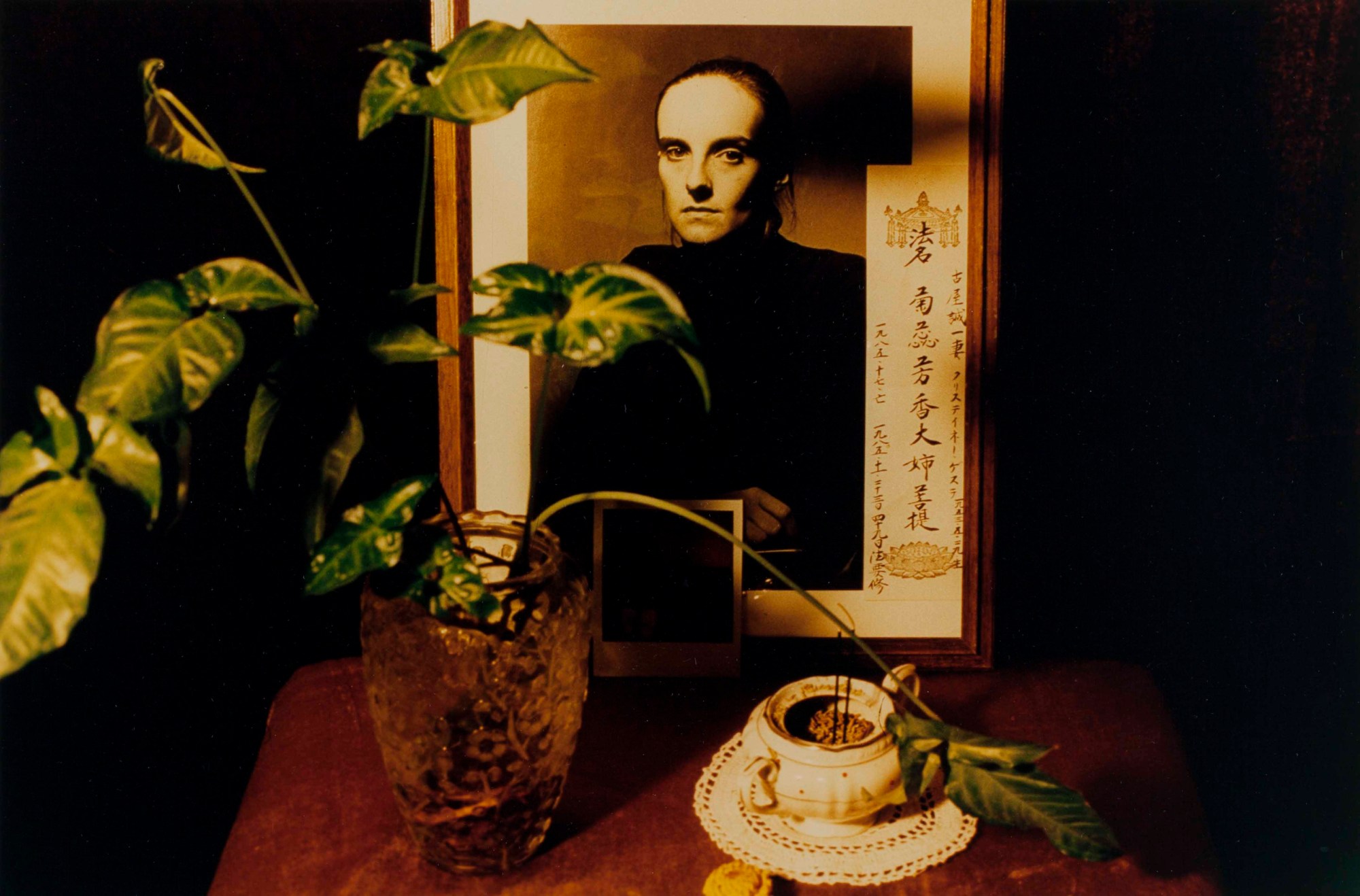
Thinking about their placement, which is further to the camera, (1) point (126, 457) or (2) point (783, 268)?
(2) point (783, 268)

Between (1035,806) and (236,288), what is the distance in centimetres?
64

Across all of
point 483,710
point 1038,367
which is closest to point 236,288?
point 483,710

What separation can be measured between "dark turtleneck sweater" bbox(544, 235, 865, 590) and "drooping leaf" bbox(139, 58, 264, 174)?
0.39 metres

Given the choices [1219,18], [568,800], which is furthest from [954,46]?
[568,800]

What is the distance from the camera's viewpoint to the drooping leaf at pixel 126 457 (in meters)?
0.69

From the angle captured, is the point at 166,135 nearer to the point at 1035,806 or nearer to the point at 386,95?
the point at 386,95

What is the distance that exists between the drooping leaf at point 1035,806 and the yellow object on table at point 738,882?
0.51 ft

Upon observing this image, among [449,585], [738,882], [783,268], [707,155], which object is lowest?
[738,882]

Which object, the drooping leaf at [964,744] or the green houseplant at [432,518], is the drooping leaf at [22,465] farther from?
the drooping leaf at [964,744]

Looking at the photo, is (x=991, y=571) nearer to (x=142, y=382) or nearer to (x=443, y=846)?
(x=443, y=846)

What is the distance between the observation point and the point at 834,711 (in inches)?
39.1

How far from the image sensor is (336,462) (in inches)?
33.8

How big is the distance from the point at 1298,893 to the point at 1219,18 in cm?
100

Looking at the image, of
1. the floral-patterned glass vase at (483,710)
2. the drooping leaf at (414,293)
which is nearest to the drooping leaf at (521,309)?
the drooping leaf at (414,293)
